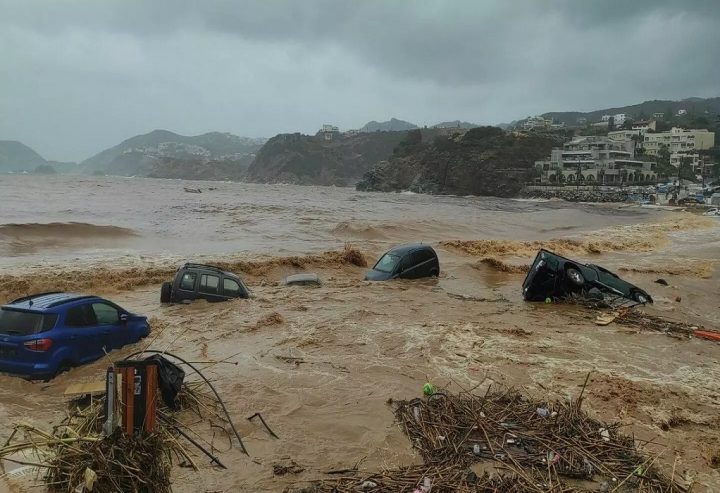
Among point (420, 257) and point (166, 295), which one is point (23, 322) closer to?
point (166, 295)

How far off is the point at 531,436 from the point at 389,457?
173cm

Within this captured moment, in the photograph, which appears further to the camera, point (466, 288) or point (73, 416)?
point (466, 288)

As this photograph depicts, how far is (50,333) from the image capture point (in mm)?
7781

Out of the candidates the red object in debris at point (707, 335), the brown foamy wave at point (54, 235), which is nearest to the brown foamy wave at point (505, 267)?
the red object in debris at point (707, 335)

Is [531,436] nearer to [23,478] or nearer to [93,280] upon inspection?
[23,478]

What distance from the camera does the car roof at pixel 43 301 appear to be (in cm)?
788

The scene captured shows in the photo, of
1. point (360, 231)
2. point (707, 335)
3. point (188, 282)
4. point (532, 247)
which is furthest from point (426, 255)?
point (360, 231)

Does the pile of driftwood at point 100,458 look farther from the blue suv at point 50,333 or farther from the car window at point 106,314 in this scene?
the car window at point 106,314

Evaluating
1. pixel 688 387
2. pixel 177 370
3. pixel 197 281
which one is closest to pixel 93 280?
pixel 197 281

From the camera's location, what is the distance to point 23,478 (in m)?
5.09

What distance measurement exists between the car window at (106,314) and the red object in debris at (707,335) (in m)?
12.3

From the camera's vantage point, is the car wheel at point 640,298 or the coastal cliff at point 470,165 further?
the coastal cliff at point 470,165

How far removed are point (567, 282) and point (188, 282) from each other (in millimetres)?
10567

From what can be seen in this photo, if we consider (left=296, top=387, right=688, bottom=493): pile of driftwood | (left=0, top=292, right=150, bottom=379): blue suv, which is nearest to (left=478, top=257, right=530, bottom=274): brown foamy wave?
(left=296, top=387, right=688, bottom=493): pile of driftwood
